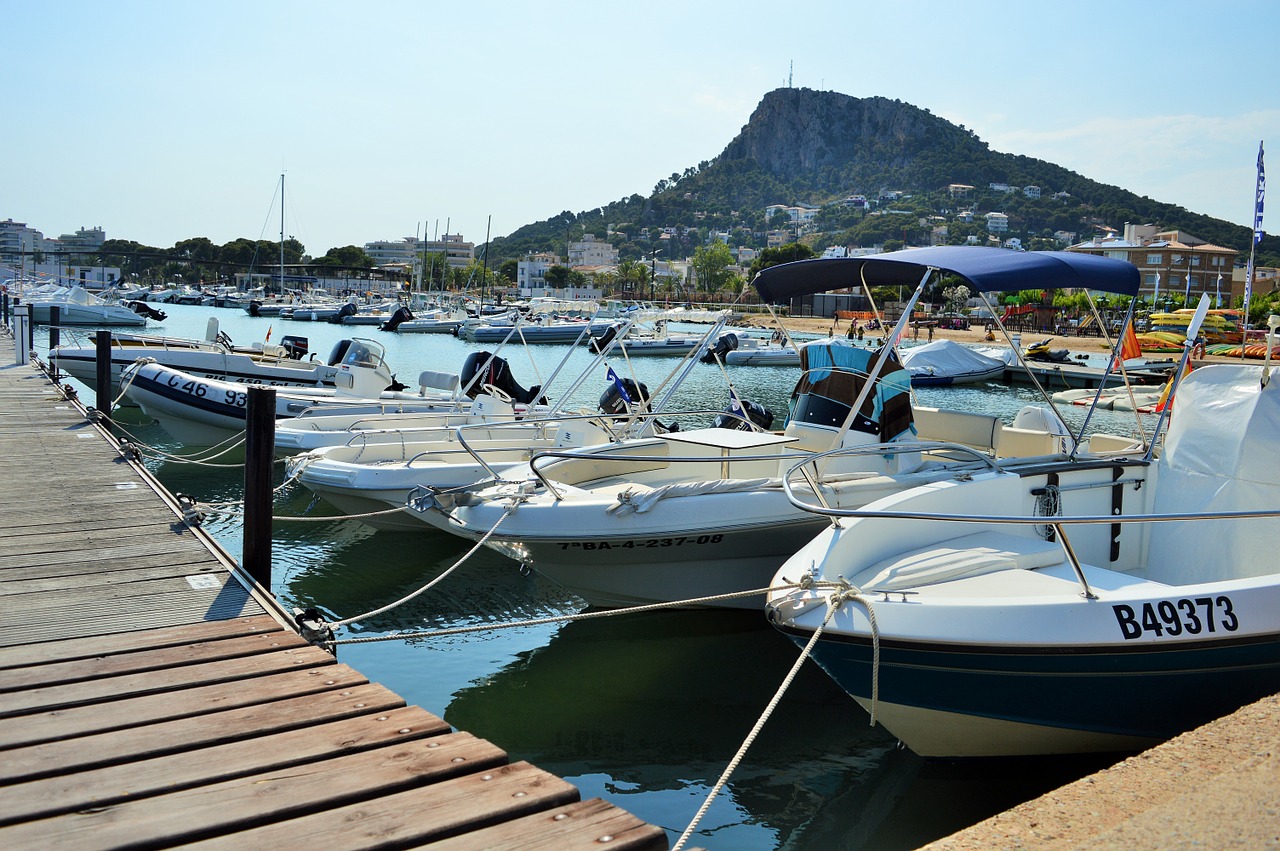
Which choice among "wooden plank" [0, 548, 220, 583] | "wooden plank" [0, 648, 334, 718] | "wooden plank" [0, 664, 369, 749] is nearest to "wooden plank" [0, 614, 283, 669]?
"wooden plank" [0, 648, 334, 718]

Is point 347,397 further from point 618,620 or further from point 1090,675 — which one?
point 1090,675

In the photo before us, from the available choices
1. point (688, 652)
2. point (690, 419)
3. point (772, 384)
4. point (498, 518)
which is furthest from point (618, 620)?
point (772, 384)

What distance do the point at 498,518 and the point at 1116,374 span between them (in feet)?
115

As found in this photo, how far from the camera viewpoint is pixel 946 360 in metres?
41.8

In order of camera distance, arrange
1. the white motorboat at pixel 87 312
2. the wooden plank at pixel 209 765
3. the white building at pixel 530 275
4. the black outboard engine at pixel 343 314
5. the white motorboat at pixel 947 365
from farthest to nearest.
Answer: the white building at pixel 530 275 < the black outboard engine at pixel 343 314 < the white motorboat at pixel 87 312 < the white motorboat at pixel 947 365 < the wooden plank at pixel 209 765

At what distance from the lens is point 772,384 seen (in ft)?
136

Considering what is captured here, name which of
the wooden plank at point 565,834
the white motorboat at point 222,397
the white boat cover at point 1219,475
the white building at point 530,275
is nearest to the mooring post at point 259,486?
the wooden plank at point 565,834

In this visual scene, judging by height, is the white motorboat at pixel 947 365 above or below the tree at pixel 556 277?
below

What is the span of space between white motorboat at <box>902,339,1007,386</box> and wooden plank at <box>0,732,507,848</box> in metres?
38.8

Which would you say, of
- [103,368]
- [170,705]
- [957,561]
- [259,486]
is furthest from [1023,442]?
[103,368]

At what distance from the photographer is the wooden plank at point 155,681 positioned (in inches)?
173

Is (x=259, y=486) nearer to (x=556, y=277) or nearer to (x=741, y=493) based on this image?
(x=741, y=493)

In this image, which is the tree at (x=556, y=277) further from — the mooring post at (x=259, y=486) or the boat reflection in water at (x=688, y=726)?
the mooring post at (x=259, y=486)

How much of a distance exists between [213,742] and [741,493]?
5.49 m
